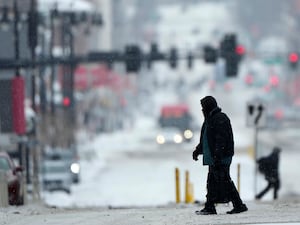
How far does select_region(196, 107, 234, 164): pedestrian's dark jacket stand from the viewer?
47.4ft

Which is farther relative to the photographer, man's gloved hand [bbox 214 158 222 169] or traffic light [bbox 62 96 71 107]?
traffic light [bbox 62 96 71 107]

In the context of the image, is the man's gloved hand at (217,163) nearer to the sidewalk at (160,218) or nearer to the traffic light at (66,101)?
the sidewalk at (160,218)

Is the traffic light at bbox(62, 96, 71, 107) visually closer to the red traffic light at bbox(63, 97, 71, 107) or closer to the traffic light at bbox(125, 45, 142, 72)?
the red traffic light at bbox(63, 97, 71, 107)

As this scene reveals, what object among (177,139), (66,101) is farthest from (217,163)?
(177,139)

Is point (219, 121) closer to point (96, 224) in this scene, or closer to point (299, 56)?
point (96, 224)

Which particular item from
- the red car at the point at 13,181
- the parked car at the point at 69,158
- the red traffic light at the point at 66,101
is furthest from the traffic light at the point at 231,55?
the red car at the point at 13,181

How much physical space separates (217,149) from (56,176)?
28259mm

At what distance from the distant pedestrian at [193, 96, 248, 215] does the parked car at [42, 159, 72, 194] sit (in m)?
26.9

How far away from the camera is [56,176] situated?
1666 inches

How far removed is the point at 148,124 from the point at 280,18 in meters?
65.2

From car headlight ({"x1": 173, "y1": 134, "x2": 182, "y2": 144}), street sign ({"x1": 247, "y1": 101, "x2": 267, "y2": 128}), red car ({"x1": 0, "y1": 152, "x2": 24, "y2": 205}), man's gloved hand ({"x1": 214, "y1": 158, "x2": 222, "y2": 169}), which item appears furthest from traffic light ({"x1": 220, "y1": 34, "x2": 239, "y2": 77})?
car headlight ({"x1": 173, "y1": 134, "x2": 182, "y2": 144})

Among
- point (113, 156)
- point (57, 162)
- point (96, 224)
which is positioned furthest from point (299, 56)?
point (96, 224)

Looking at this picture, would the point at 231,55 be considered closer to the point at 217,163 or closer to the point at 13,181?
the point at 13,181

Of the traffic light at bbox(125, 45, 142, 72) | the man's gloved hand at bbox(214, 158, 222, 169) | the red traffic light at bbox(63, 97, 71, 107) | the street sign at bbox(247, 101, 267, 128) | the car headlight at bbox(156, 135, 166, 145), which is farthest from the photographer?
the car headlight at bbox(156, 135, 166, 145)
